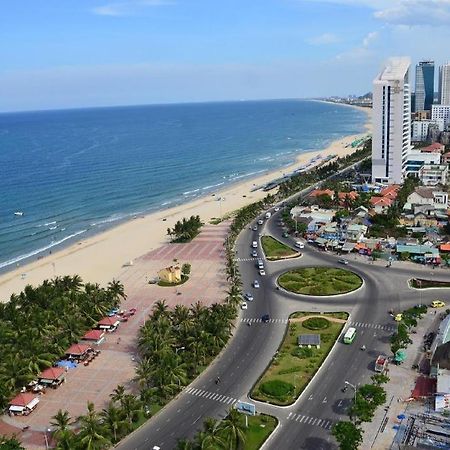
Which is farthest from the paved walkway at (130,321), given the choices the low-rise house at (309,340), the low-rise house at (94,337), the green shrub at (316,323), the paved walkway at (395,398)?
the paved walkway at (395,398)

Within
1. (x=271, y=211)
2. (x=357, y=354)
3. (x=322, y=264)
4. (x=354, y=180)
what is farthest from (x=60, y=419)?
(x=354, y=180)

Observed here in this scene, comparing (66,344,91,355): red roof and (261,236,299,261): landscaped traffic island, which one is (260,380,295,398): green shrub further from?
(261,236,299,261): landscaped traffic island

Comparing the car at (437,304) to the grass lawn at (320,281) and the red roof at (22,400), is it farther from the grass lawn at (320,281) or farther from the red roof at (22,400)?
the red roof at (22,400)

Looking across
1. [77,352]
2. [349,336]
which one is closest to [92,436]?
[77,352]

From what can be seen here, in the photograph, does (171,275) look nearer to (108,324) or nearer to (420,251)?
(108,324)

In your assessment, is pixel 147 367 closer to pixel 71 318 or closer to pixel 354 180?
pixel 71 318

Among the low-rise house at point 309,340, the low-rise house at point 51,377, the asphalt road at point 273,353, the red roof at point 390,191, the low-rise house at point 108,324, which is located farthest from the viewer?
the red roof at point 390,191
